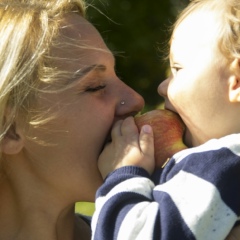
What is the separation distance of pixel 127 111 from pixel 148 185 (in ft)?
1.62

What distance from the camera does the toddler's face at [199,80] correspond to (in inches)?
123

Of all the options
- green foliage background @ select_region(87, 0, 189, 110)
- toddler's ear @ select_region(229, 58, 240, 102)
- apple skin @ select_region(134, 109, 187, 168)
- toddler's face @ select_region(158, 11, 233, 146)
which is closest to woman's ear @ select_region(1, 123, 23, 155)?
apple skin @ select_region(134, 109, 187, 168)

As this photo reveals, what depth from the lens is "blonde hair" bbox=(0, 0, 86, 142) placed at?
3.34m

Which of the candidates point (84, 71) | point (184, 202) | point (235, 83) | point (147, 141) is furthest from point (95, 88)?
point (184, 202)

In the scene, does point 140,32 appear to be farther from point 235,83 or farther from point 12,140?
point 235,83

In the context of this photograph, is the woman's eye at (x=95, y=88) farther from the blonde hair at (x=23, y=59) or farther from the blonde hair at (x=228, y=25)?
the blonde hair at (x=228, y=25)

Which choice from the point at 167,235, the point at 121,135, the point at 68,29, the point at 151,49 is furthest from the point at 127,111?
the point at 151,49

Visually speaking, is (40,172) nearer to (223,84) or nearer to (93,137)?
(93,137)

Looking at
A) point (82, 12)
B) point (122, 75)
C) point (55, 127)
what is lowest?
point (122, 75)

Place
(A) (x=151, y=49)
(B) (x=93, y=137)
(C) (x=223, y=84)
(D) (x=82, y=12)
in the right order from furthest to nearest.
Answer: (A) (x=151, y=49), (D) (x=82, y=12), (B) (x=93, y=137), (C) (x=223, y=84)

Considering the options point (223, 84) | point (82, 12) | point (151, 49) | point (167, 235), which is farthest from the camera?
point (151, 49)

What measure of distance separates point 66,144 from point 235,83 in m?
0.75

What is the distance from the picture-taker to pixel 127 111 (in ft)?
11.2

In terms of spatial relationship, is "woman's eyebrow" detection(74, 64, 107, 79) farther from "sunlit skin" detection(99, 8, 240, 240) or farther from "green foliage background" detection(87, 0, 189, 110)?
"green foliage background" detection(87, 0, 189, 110)
